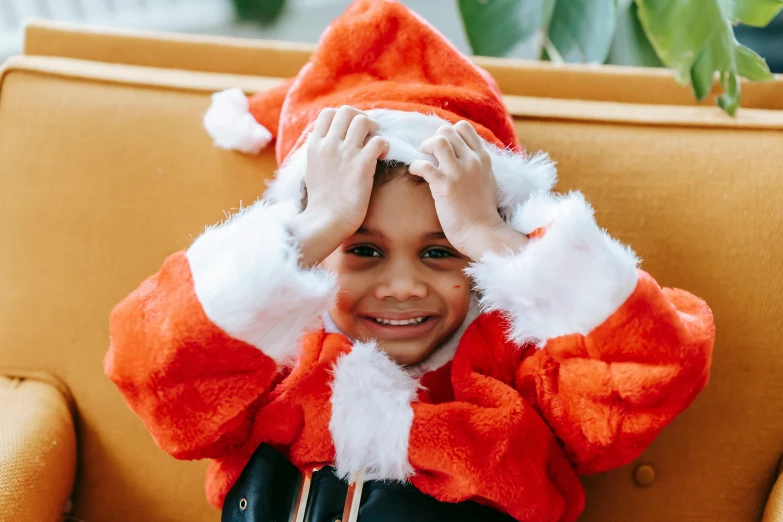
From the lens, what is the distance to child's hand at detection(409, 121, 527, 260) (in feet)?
2.55

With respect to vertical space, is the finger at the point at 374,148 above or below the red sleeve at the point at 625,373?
above

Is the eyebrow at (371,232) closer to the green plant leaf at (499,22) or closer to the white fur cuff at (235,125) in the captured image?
the white fur cuff at (235,125)

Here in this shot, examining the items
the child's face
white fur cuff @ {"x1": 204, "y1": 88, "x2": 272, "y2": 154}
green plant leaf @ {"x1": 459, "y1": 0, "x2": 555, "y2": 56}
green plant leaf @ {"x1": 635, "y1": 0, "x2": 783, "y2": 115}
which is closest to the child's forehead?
the child's face

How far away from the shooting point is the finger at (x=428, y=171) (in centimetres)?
77

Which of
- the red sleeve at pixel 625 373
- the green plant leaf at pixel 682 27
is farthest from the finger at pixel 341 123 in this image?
the green plant leaf at pixel 682 27

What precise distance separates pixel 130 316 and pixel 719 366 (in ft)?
2.35

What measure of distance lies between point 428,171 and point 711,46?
1.62 ft

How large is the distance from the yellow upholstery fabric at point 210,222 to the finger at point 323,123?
8.6 inches

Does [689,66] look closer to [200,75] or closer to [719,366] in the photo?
[719,366]

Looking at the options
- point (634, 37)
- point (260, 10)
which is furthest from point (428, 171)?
point (260, 10)

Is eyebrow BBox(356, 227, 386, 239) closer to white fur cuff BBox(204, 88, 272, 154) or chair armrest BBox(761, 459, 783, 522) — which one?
white fur cuff BBox(204, 88, 272, 154)

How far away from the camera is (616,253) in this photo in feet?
2.32

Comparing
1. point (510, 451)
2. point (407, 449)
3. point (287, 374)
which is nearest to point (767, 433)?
point (510, 451)

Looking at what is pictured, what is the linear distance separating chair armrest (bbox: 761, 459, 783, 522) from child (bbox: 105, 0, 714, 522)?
0.65ft
